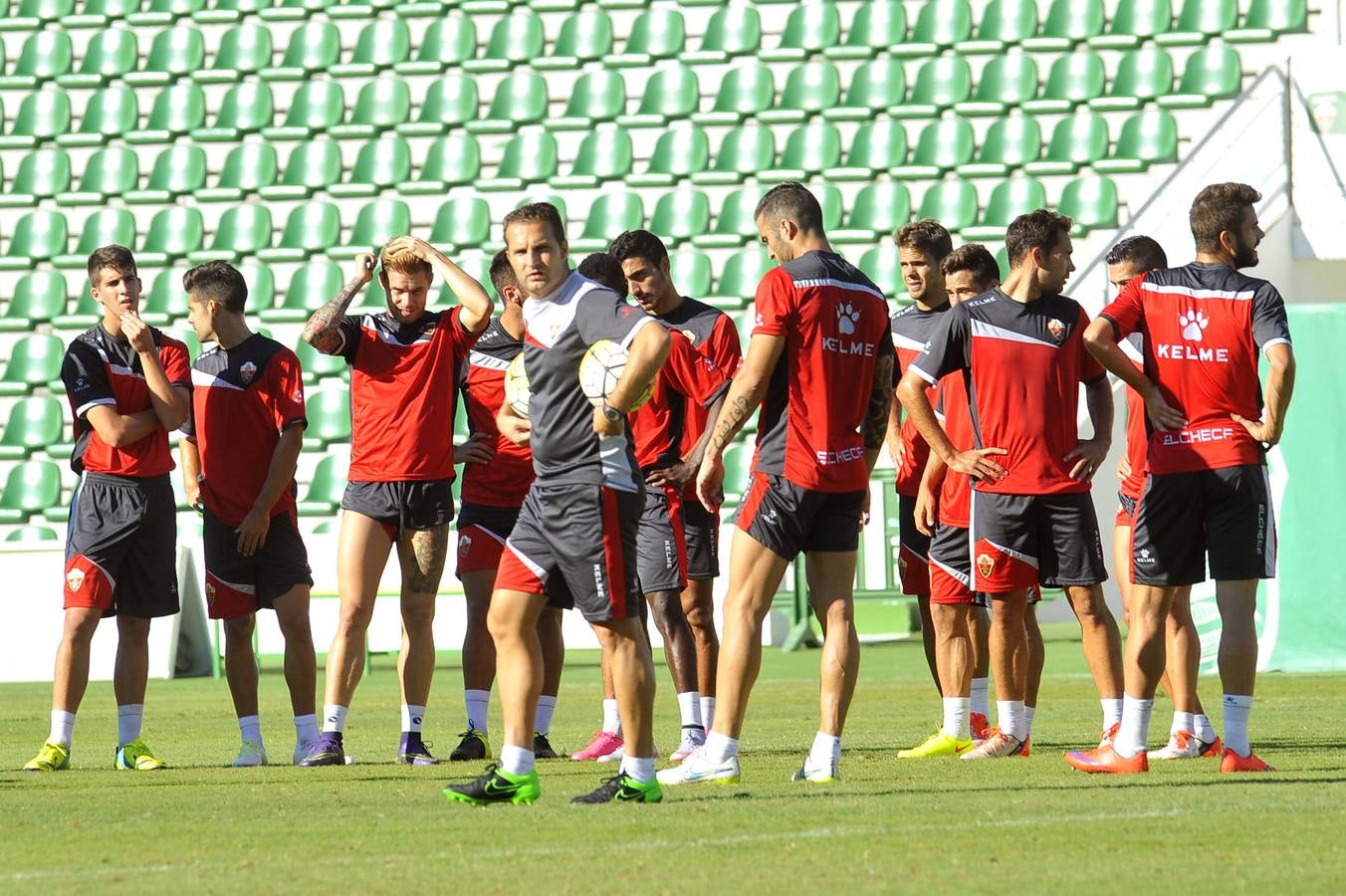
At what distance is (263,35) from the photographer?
21.9 m

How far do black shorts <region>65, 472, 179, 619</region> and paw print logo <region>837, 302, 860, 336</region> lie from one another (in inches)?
131

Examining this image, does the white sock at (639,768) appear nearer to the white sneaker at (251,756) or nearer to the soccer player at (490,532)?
the soccer player at (490,532)

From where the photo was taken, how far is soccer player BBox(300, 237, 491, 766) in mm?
8234

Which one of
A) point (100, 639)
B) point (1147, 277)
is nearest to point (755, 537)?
point (1147, 277)

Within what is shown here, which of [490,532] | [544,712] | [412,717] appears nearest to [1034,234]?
[490,532]

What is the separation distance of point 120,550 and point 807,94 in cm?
1308

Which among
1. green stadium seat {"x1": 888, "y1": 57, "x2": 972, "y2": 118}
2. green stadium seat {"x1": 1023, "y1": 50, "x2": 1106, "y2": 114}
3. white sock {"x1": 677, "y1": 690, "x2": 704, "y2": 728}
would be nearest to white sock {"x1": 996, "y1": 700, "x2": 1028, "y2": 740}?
white sock {"x1": 677, "y1": 690, "x2": 704, "y2": 728}

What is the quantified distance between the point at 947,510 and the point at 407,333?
2482 millimetres

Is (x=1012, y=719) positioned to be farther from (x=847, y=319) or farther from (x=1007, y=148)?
(x=1007, y=148)

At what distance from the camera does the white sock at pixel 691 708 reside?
8.09 metres

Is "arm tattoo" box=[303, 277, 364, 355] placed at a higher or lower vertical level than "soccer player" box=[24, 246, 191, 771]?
higher

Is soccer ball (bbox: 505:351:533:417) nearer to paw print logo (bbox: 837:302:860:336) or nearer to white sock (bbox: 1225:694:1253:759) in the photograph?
paw print logo (bbox: 837:302:860:336)

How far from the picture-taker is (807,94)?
20266 mm

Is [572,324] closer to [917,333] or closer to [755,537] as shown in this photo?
[755,537]
